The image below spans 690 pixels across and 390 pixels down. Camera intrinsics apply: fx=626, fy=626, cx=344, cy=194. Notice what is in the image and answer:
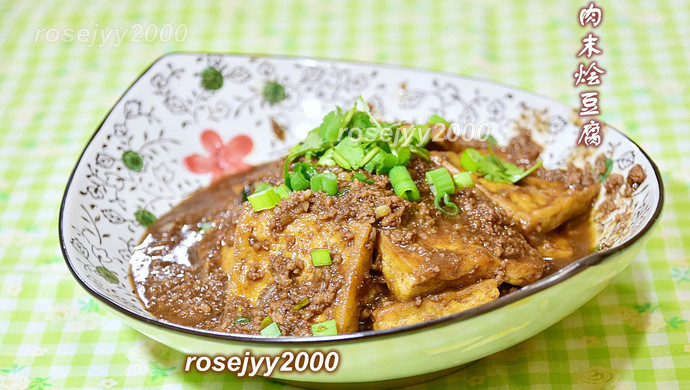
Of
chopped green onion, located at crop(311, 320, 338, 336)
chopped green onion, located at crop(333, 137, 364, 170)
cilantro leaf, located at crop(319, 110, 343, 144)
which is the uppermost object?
cilantro leaf, located at crop(319, 110, 343, 144)

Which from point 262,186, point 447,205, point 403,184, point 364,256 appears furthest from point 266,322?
point 447,205

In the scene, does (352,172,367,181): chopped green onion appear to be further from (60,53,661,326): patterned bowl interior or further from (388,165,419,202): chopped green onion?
(60,53,661,326): patterned bowl interior

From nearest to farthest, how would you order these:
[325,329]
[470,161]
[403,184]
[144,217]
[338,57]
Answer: [325,329], [403,184], [470,161], [144,217], [338,57]

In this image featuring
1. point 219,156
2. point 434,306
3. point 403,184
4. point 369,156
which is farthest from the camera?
point 219,156

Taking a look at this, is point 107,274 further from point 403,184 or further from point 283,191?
point 403,184

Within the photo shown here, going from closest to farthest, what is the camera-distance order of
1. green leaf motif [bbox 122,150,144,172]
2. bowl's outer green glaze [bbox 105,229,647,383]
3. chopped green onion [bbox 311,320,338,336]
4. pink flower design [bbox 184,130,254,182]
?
bowl's outer green glaze [bbox 105,229,647,383] < chopped green onion [bbox 311,320,338,336] < green leaf motif [bbox 122,150,144,172] < pink flower design [bbox 184,130,254,182]

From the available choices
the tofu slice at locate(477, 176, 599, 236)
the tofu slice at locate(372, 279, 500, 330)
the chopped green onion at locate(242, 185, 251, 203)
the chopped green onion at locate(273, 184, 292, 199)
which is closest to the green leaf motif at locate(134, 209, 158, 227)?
the chopped green onion at locate(242, 185, 251, 203)

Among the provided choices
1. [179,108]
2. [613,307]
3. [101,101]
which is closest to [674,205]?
[613,307]
